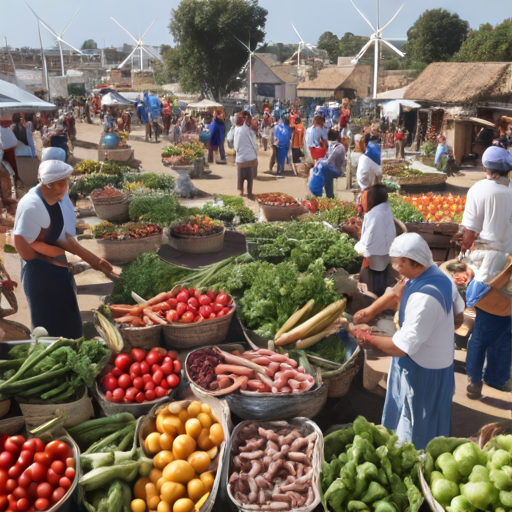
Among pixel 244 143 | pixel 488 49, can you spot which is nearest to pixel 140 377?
pixel 244 143

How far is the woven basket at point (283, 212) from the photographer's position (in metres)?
8.22

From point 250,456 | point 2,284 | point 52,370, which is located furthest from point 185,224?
point 250,456

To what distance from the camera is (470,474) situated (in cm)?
247

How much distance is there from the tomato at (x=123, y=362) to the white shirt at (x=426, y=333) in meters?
1.73

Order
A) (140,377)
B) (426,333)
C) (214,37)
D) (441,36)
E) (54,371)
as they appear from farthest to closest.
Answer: (441,36), (214,37), (140,377), (54,371), (426,333)

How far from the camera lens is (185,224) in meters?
7.63

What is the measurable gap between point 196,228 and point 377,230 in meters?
2.91

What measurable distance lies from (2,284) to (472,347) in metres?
4.37

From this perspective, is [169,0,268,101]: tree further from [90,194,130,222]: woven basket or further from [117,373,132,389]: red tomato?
[117,373,132,389]: red tomato

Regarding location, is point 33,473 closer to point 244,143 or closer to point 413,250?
point 413,250

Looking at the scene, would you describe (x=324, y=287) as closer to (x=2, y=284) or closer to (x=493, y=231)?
(x=493, y=231)

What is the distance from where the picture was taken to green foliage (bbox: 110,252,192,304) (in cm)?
469

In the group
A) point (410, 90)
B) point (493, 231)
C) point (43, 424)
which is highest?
point (410, 90)

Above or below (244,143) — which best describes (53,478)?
below
